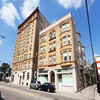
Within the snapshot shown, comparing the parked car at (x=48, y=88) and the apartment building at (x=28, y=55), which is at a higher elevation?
the apartment building at (x=28, y=55)

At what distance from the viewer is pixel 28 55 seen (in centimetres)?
3341

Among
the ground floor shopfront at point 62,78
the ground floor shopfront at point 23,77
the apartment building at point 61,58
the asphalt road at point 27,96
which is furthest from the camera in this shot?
the ground floor shopfront at point 23,77

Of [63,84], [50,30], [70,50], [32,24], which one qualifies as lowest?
[63,84]

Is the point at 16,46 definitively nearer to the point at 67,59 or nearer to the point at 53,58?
the point at 53,58

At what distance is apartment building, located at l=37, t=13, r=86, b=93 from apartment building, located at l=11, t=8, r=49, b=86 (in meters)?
5.09

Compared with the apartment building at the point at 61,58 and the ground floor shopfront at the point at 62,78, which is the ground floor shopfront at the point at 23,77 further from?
the ground floor shopfront at the point at 62,78

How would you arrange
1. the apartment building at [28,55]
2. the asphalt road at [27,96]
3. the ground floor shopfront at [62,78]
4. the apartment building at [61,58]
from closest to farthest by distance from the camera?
the asphalt road at [27,96] → the ground floor shopfront at [62,78] → the apartment building at [61,58] → the apartment building at [28,55]

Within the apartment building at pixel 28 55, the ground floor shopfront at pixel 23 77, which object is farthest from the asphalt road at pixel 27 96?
the ground floor shopfront at pixel 23 77

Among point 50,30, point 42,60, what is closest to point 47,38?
point 50,30

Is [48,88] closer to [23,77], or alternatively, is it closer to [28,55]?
[23,77]

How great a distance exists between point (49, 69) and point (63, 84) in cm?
577

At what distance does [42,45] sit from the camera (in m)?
28.2

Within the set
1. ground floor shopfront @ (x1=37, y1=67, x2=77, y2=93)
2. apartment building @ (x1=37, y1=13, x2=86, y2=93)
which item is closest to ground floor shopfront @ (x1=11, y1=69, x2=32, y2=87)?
apartment building @ (x1=37, y1=13, x2=86, y2=93)

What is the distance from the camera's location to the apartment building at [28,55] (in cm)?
3045
